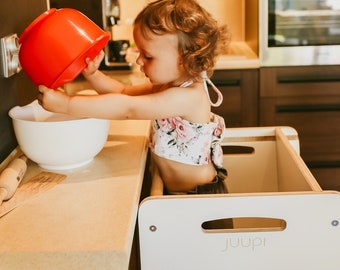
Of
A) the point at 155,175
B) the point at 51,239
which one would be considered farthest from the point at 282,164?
the point at 51,239

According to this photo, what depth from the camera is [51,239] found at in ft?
2.96

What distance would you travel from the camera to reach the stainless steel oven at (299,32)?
253 cm

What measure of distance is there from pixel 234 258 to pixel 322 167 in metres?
1.68

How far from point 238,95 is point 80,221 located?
5.60 ft

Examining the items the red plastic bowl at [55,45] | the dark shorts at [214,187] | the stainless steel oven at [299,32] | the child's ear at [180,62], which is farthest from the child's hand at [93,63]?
the stainless steel oven at [299,32]

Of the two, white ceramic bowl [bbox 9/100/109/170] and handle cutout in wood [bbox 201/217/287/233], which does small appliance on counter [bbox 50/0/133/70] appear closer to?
handle cutout in wood [bbox 201/217/287/233]

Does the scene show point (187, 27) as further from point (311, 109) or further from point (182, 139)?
point (311, 109)

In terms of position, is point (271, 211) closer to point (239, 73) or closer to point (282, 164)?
point (282, 164)

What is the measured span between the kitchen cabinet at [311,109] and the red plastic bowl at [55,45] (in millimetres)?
1512

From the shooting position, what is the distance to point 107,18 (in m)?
2.40

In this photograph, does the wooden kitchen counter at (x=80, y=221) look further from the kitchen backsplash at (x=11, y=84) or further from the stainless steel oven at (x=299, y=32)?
the stainless steel oven at (x=299, y=32)

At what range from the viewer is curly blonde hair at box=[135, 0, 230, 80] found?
1.25 m

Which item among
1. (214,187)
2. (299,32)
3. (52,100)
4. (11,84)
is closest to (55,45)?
(52,100)

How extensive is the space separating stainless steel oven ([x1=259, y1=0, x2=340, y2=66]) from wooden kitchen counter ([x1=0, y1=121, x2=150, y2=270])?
142 cm
